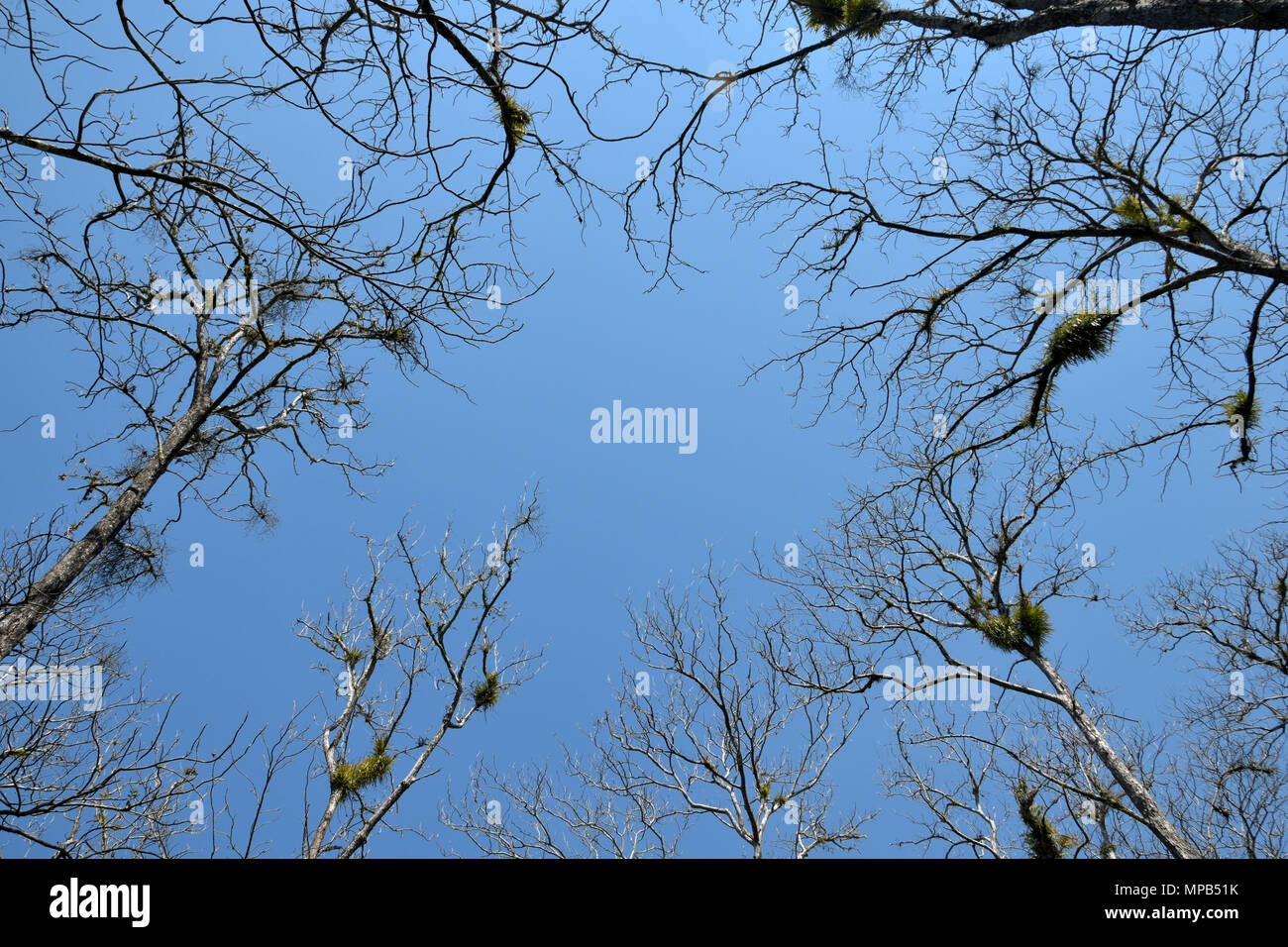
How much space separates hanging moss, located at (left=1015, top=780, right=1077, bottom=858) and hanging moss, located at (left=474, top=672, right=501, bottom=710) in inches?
269

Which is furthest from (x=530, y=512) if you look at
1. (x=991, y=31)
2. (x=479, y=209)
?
(x=991, y=31)

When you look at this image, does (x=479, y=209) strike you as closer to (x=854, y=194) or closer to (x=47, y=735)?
(x=854, y=194)

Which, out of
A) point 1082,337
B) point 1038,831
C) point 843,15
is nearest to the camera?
point 1082,337

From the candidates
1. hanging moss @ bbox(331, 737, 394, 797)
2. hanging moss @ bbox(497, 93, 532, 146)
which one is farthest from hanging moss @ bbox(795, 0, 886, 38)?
hanging moss @ bbox(331, 737, 394, 797)

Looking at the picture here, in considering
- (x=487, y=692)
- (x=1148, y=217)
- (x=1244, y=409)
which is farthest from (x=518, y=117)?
(x=487, y=692)

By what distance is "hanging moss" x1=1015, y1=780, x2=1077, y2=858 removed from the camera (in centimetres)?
719

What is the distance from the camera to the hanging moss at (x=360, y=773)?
8109 mm

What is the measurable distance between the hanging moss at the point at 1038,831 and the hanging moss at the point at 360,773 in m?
7.96

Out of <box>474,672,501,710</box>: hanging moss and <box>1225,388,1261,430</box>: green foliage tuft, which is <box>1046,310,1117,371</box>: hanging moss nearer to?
<box>1225,388,1261,430</box>: green foliage tuft

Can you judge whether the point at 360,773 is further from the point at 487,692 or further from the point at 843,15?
the point at 843,15

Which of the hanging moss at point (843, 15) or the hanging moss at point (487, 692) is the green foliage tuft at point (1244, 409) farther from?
the hanging moss at point (487, 692)

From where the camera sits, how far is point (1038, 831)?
7.21m

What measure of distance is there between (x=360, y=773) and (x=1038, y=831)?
329 inches
